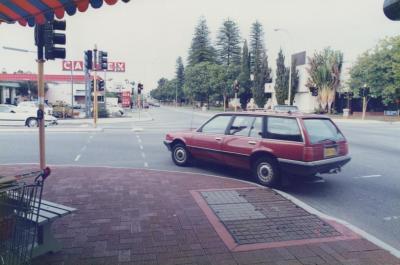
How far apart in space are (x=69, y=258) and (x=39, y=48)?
4415mm

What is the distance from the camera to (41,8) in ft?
15.9

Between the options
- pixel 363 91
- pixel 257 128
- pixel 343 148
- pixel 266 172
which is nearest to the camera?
pixel 266 172

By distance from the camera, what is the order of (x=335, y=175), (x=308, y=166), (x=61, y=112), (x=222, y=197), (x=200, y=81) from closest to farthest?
(x=222, y=197)
(x=308, y=166)
(x=335, y=175)
(x=61, y=112)
(x=200, y=81)

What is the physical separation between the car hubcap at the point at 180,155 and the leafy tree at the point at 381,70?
34.7 meters

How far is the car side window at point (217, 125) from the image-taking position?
27.5 feet

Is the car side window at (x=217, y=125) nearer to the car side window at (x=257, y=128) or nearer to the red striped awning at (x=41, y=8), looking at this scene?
the car side window at (x=257, y=128)

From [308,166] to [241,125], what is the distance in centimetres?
194

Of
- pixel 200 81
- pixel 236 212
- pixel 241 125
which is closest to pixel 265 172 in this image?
pixel 241 125

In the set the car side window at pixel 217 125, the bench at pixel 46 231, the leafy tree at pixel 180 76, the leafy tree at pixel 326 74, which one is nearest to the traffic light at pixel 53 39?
the car side window at pixel 217 125

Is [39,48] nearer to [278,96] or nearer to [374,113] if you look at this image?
[278,96]

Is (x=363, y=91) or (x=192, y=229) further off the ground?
(x=363, y=91)

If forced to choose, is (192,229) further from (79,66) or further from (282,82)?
(79,66)

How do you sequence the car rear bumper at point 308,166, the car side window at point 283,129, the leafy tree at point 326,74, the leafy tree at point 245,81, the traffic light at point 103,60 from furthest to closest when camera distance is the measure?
the leafy tree at point 245,81
the leafy tree at point 326,74
the traffic light at point 103,60
the car side window at point 283,129
the car rear bumper at point 308,166

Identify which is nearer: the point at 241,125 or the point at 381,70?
the point at 241,125
